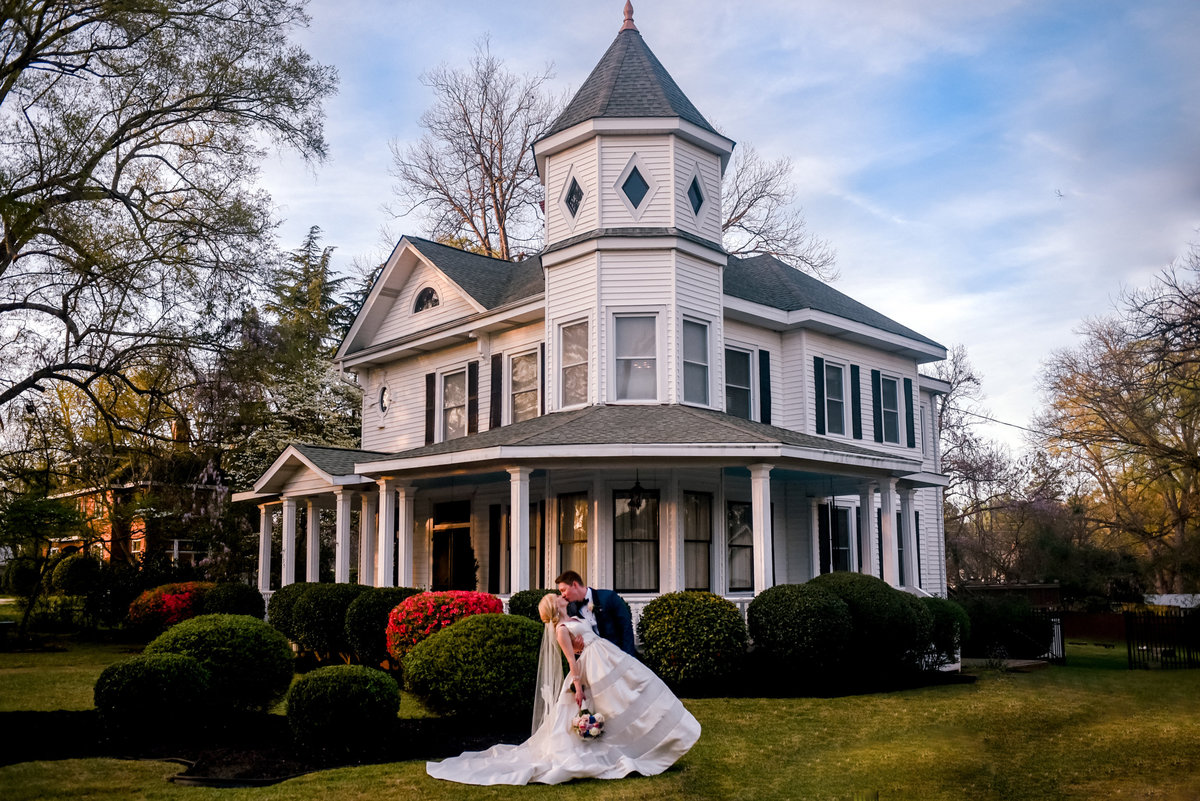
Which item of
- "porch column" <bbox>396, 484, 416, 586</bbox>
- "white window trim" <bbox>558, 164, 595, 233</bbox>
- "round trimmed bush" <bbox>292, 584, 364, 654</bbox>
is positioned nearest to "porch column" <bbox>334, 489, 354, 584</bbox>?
"porch column" <bbox>396, 484, 416, 586</bbox>

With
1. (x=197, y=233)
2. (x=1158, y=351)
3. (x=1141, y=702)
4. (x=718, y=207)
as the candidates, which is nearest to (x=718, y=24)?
(x=718, y=207)

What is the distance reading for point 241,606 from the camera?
65.8 ft

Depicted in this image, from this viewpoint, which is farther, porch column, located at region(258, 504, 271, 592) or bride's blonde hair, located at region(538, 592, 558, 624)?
porch column, located at region(258, 504, 271, 592)

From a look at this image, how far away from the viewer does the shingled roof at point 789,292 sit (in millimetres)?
20203

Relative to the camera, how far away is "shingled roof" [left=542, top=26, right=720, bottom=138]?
18281mm

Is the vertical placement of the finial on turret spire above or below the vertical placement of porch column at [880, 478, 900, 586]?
above

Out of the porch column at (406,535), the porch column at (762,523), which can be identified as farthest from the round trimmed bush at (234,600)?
the porch column at (762,523)

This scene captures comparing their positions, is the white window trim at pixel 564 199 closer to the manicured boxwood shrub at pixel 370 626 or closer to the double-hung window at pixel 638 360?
the double-hung window at pixel 638 360

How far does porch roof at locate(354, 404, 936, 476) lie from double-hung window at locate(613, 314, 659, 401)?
40 cm

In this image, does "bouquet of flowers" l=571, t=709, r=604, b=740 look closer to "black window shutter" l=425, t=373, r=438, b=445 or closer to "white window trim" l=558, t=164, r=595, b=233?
"white window trim" l=558, t=164, r=595, b=233

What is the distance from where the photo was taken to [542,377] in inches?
753

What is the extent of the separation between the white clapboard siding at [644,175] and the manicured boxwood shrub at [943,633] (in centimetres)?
780

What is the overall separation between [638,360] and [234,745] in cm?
954

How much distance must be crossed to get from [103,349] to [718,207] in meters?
11.8
